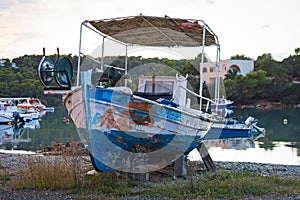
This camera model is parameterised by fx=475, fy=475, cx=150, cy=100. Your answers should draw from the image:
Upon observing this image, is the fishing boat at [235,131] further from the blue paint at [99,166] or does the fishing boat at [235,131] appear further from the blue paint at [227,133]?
the blue paint at [99,166]

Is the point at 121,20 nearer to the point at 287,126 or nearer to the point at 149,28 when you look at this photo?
the point at 149,28

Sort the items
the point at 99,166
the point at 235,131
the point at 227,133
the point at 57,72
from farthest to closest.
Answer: the point at 235,131 → the point at 227,133 → the point at 99,166 → the point at 57,72

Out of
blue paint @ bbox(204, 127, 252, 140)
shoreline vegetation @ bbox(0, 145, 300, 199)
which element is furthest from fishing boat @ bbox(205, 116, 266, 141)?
shoreline vegetation @ bbox(0, 145, 300, 199)

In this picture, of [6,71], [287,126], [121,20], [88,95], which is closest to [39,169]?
[88,95]

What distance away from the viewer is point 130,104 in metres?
10.5

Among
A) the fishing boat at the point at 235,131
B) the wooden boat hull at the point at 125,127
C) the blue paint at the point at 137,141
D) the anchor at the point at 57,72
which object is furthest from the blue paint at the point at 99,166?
the fishing boat at the point at 235,131

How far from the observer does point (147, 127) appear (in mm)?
10930

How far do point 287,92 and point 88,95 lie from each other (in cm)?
6358

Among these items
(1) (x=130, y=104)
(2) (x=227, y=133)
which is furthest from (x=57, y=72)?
(2) (x=227, y=133)

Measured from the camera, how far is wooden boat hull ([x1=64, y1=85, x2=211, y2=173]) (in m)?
10.4

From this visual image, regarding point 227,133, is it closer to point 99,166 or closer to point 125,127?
point 125,127

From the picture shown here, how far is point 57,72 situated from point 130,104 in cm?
174

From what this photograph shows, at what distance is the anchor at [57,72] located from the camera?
10.3m

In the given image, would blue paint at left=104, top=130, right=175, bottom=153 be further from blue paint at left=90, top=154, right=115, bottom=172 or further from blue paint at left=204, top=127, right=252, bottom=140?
blue paint at left=204, top=127, right=252, bottom=140
